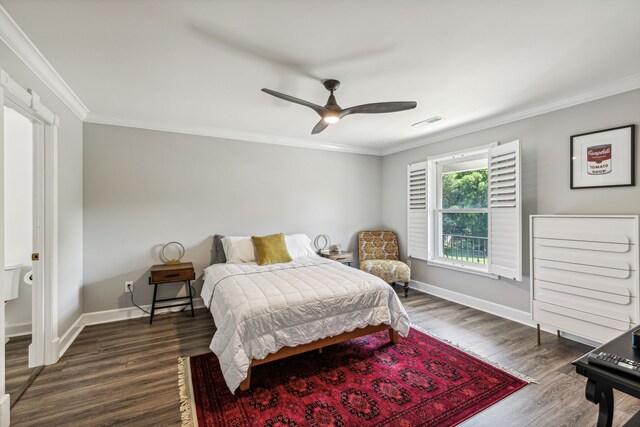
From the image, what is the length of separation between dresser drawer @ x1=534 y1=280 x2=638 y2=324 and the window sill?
759 mm

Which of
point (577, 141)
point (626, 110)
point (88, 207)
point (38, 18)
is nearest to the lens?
point (38, 18)

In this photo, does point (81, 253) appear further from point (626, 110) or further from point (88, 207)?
point (626, 110)

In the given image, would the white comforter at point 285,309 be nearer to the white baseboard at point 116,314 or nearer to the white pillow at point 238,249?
the white pillow at point 238,249

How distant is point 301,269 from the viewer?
10.8ft

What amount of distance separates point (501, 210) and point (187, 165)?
13.4 feet

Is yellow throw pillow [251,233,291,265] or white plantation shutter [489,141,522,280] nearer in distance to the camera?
white plantation shutter [489,141,522,280]

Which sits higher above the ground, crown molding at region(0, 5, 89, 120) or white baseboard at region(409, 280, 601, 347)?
crown molding at region(0, 5, 89, 120)

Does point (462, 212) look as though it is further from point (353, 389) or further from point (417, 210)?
point (353, 389)

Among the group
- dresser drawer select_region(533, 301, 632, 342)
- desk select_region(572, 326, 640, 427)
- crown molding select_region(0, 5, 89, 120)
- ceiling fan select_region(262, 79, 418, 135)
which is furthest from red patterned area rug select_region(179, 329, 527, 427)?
crown molding select_region(0, 5, 89, 120)

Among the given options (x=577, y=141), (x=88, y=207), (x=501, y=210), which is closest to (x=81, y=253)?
(x=88, y=207)

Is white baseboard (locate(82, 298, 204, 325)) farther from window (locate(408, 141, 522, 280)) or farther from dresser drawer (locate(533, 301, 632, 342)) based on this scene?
dresser drawer (locate(533, 301, 632, 342))

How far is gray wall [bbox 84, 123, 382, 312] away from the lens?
3.48 m

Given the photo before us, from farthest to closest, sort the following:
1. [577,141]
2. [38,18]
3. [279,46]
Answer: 1. [577,141]
2. [279,46]
3. [38,18]

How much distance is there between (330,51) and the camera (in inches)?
83.0
